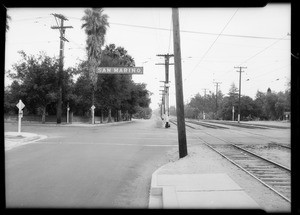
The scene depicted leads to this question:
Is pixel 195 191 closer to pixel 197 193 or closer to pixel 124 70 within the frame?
pixel 197 193

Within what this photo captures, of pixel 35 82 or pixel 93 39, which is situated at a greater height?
pixel 93 39

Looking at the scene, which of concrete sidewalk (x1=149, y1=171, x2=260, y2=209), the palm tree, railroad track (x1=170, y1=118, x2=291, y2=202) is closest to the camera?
concrete sidewalk (x1=149, y1=171, x2=260, y2=209)

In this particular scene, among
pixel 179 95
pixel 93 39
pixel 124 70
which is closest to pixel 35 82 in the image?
pixel 93 39

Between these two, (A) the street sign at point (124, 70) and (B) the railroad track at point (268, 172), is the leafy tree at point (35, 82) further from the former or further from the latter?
(B) the railroad track at point (268, 172)

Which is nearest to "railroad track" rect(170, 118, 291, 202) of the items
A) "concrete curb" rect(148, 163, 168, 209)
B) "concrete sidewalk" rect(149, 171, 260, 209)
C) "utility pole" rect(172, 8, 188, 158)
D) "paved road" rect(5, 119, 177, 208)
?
"concrete sidewalk" rect(149, 171, 260, 209)

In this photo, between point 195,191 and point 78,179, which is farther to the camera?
point 78,179

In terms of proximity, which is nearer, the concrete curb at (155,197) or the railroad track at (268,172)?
the concrete curb at (155,197)

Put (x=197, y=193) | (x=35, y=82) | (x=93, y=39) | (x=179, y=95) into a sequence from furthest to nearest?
(x=93, y=39) → (x=35, y=82) → (x=179, y=95) → (x=197, y=193)

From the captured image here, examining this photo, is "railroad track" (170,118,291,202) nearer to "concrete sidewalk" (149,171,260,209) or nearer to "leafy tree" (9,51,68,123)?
"concrete sidewalk" (149,171,260,209)

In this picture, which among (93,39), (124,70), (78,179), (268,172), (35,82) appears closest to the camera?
(78,179)

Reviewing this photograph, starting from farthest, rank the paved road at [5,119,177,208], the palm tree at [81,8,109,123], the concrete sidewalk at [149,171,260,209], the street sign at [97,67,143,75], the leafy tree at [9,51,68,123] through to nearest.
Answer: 1. the palm tree at [81,8,109,123]
2. the leafy tree at [9,51,68,123]
3. the street sign at [97,67,143,75]
4. the paved road at [5,119,177,208]
5. the concrete sidewalk at [149,171,260,209]

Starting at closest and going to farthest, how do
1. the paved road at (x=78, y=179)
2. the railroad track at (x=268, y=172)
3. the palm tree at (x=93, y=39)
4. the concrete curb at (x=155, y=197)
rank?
the concrete curb at (x=155, y=197), the paved road at (x=78, y=179), the railroad track at (x=268, y=172), the palm tree at (x=93, y=39)

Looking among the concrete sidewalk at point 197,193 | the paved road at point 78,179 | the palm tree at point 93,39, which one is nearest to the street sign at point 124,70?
the paved road at point 78,179
